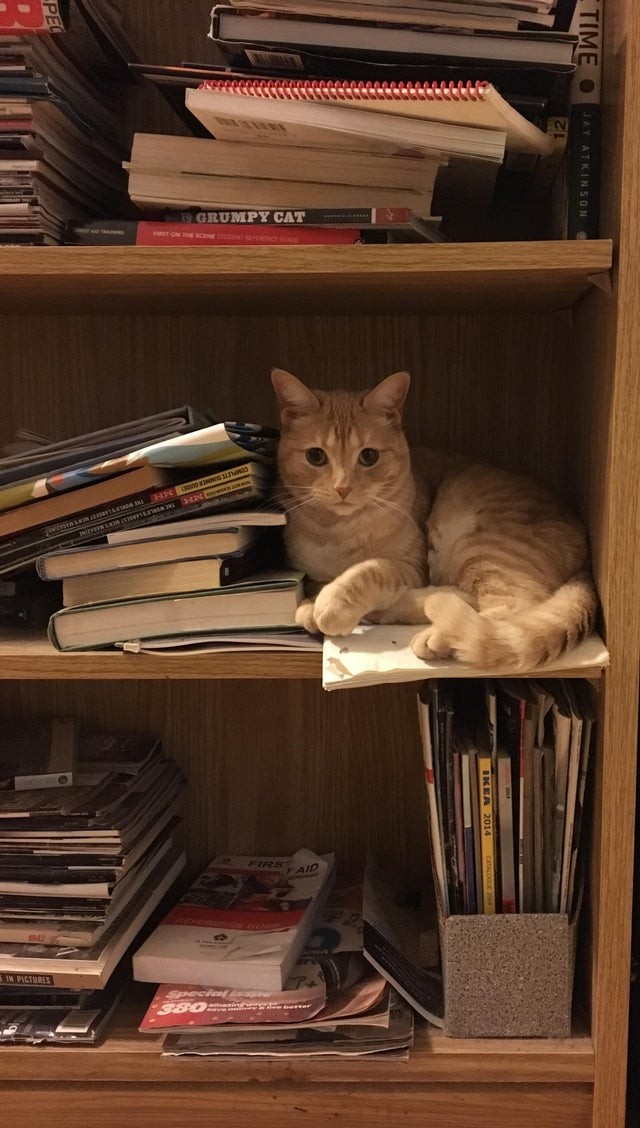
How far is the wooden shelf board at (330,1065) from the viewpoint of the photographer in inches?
37.1

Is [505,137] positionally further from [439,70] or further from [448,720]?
[448,720]

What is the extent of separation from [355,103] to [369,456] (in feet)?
1.39

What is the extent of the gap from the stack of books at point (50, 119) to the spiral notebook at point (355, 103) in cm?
18

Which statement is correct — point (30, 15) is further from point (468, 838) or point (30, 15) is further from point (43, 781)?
point (468, 838)

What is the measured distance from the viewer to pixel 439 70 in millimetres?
892

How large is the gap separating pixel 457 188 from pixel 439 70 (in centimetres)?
18

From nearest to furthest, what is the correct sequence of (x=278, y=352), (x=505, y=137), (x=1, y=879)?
1. (x=505, y=137)
2. (x=1, y=879)
3. (x=278, y=352)

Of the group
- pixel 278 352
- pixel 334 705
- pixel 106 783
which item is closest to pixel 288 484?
pixel 278 352

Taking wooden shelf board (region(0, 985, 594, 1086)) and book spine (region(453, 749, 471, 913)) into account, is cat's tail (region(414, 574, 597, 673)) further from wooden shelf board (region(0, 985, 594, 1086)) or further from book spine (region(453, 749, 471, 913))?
wooden shelf board (region(0, 985, 594, 1086))

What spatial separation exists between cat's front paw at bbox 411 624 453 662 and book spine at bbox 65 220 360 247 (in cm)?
40

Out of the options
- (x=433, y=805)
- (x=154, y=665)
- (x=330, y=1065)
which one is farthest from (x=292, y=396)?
(x=330, y=1065)

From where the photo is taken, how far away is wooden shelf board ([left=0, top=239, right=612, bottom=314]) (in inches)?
33.0

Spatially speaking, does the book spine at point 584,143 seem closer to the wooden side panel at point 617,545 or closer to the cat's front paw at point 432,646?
the wooden side panel at point 617,545

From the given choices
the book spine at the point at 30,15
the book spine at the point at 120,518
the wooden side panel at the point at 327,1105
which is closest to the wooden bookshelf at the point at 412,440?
the wooden side panel at the point at 327,1105
